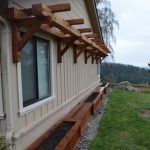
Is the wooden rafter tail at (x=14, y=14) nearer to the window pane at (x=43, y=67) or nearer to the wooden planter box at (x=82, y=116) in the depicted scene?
the window pane at (x=43, y=67)

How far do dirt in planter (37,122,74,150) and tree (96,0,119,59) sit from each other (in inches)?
641

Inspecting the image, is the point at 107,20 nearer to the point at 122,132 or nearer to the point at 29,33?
the point at 122,132

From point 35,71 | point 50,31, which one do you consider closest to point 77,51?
point 50,31

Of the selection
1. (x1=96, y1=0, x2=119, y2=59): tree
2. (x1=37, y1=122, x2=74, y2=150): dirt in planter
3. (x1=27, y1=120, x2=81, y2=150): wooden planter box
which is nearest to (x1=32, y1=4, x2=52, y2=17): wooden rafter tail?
(x1=27, y1=120, x2=81, y2=150): wooden planter box

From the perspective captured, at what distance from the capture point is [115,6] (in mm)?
24250

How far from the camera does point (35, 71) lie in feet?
13.9

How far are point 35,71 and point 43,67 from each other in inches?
16.2

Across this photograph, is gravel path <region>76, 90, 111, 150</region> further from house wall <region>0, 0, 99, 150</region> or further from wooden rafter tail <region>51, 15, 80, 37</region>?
wooden rafter tail <region>51, 15, 80, 37</region>

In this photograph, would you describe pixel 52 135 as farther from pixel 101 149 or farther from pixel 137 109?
pixel 137 109

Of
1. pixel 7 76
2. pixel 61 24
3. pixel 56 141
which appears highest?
pixel 61 24

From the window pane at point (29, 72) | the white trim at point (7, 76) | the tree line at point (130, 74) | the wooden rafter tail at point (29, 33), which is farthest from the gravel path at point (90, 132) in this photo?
the tree line at point (130, 74)

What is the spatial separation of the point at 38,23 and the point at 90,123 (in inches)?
176

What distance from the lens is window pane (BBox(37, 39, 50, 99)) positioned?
4441 millimetres

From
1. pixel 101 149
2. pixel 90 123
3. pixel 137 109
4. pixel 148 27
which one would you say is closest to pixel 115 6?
pixel 148 27
